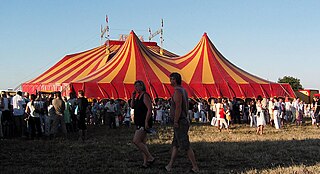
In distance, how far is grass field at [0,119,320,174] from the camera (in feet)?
18.9

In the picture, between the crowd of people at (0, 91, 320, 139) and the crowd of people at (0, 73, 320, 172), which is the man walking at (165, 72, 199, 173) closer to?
the crowd of people at (0, 73, 320, 172)

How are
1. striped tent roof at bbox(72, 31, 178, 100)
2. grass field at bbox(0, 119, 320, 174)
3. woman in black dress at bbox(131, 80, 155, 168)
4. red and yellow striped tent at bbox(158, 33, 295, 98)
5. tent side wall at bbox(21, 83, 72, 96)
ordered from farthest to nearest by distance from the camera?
red and yellow striped tent at bbox(158, 33, 295, 98), tent side wall at bbox(21, 83, 72, 96), striped tent roof at bbox(72, 31, 178, 100), woman in black dress at bbox(131, 80, 155, 168), grass field at bbox(0, 119, 320, 174)

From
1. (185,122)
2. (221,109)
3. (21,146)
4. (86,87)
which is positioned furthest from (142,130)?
(86,87)

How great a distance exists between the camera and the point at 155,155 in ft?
23.4

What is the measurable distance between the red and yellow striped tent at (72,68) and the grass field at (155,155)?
11.3m

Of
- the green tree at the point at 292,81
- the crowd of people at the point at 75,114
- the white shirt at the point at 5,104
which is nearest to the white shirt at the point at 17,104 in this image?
the crowd of people at the point at 75,114

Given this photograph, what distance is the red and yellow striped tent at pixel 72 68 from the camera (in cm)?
2127

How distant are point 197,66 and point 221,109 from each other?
25.8ft

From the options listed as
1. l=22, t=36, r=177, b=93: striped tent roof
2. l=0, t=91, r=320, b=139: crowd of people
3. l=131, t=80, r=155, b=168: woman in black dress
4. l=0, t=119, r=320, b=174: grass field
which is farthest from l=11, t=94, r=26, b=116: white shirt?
l=22, t=36, r=177, b=93: striped tent roof

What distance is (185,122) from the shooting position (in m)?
5.54

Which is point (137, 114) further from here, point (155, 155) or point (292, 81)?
point (292, 81)

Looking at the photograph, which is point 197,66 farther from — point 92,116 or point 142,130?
point 142,130

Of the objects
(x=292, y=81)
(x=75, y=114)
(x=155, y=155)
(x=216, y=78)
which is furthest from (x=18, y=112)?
(x=292, y=81)

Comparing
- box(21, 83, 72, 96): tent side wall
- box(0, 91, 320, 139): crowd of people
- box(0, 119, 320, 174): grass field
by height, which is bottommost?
box(0, 119, 320, 174): grass field
